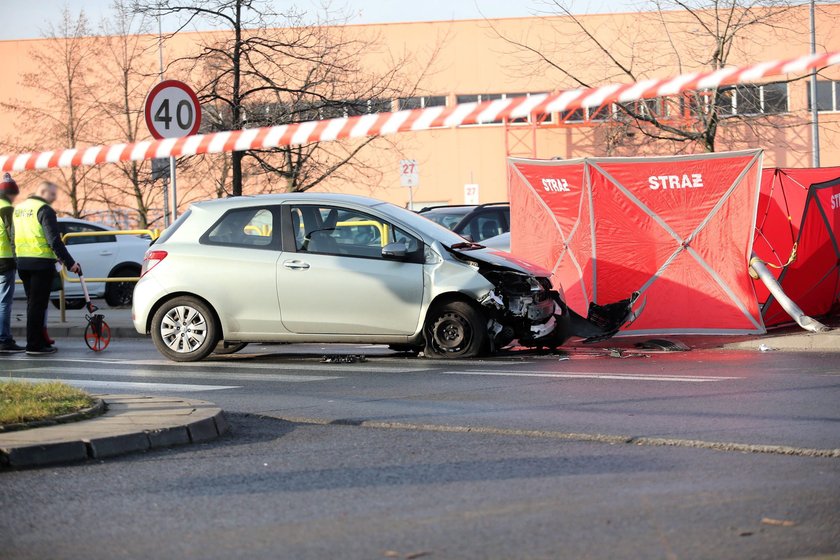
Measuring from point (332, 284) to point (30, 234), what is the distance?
4.07m

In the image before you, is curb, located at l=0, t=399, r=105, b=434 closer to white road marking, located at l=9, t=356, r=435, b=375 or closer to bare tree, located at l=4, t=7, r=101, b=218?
white road marking, located at l=9, t=356, r=435, b=375

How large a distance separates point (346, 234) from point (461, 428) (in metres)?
4.96

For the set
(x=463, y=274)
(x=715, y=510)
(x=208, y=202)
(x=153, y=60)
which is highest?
(x=153, y=60)

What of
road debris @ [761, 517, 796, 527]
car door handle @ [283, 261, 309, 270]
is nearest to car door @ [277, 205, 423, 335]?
car door handle @ [283, 261, 309, 270]

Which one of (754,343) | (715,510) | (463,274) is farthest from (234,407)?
(754,343)

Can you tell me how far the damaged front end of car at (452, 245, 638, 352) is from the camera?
477 inches

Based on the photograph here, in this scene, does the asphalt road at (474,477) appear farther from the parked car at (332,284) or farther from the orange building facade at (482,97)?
the orange building facade at (482,97)

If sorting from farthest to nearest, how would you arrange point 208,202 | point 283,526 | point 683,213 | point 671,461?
point 683,213, point 208,202, point 671,461, point 283,526

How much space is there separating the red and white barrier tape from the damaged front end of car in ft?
10.7

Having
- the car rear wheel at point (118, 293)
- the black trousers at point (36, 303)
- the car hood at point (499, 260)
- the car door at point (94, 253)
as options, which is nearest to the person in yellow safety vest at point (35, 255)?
the black trousers at point (36, 303)

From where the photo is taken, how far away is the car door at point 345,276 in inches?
474

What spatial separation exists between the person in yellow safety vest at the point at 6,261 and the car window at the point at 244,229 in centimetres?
305

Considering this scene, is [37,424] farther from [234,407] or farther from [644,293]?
[644,293]

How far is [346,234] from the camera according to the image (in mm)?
12375
